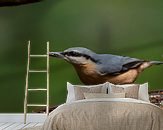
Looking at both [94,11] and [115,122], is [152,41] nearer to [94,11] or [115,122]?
[94,11]

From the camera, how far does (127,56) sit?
20.1 ft

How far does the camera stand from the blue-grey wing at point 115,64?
612 centimetres

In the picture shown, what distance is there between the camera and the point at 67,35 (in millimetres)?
6215

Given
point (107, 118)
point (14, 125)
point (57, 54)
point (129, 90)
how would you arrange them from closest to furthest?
point (107, 118), point (129, 90), point (14, 125), point (57, 54)

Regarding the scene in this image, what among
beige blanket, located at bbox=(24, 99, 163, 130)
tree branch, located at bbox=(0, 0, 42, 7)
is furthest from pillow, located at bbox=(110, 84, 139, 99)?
tree branch, located at bbox=(0, 0, 42, 7)

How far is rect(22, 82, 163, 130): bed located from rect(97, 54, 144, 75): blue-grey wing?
197 cm

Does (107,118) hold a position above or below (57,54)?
below

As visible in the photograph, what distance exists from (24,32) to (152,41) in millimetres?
2339

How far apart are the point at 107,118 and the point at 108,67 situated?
7.30ft

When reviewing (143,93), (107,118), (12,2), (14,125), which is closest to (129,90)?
(143,93)

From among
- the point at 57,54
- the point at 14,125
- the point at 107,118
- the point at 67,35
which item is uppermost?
the point at 67,35

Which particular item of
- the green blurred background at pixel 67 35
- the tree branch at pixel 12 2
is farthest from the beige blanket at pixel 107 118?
the tree branch at pixel 12 2

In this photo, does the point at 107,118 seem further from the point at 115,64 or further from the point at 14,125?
the point at 14,125

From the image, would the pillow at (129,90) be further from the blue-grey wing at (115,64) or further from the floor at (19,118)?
the floor at (19,118)
